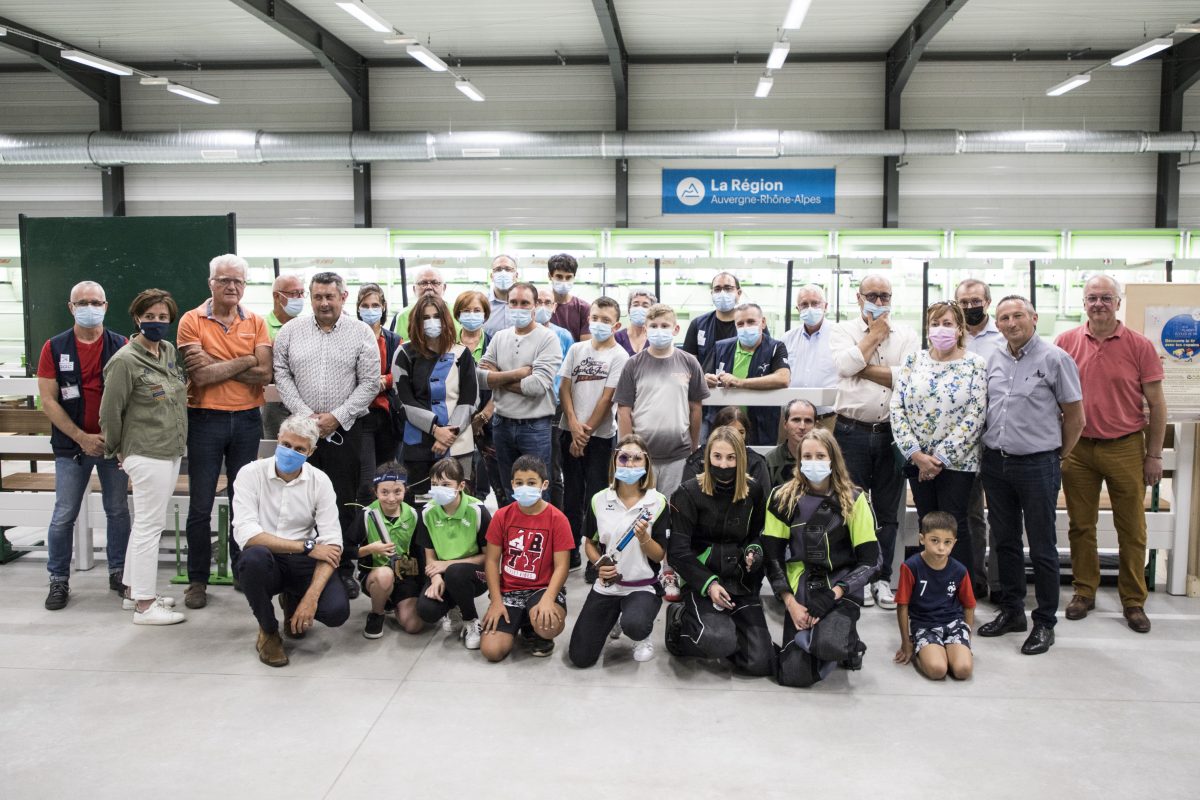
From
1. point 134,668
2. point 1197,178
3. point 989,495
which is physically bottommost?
point 134,668

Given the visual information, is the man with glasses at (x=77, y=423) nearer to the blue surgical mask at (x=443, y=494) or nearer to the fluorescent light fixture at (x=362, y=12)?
the blue surgical mask at (x=443, y=494)

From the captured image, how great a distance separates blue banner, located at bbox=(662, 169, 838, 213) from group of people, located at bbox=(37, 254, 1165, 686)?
8484mm

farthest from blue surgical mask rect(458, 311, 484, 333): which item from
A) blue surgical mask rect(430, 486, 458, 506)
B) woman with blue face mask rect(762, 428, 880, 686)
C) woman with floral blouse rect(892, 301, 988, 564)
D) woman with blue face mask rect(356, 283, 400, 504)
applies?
woman with floral blouse rect(892, 301, 988, 564)

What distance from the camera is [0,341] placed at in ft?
33.8

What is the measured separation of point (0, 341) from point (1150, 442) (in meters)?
11.9

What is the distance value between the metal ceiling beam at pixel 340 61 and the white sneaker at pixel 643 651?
31.9 feet

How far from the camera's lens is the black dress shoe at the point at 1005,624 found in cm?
390

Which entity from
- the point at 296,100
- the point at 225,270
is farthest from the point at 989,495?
the point at 296,100

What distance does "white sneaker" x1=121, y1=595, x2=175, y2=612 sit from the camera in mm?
4109

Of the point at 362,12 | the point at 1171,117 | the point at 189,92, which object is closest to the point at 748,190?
the point at 1171,117

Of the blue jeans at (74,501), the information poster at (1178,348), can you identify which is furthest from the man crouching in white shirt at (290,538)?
the information poster at (1178,348)

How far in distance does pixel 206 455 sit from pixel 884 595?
141 inches

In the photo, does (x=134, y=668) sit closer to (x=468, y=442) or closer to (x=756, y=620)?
(x=468, y=442)

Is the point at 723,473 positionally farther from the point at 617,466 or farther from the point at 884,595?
the point at 884,595
